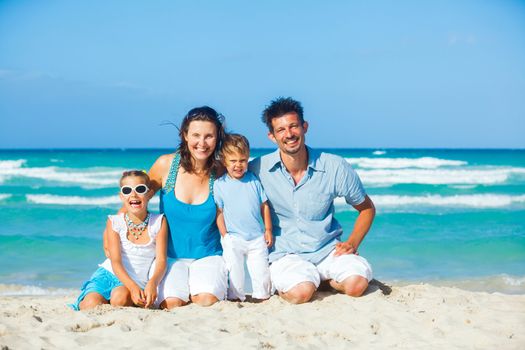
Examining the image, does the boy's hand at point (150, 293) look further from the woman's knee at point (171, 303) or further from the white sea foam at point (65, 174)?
the white sea foam at point (65, 174)

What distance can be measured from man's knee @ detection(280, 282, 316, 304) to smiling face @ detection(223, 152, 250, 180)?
A: 1.09 metres

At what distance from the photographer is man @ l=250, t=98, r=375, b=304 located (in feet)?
16.4

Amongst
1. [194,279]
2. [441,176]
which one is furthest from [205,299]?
[441,176]

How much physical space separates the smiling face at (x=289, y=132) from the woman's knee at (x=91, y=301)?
2.01 meters

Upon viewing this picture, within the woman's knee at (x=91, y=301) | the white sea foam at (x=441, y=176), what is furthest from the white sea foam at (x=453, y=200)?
the woman's knee at (x=91, y=301)

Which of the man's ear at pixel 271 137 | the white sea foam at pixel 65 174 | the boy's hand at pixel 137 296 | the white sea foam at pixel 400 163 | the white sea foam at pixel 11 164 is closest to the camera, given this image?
the boy's hand at pixel 137 296

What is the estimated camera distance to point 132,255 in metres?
4.86

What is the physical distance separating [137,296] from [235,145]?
1.48 meters

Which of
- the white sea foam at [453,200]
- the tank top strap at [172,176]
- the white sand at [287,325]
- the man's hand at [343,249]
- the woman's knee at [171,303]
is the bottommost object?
the white sand at [287,325]

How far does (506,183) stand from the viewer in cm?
2338

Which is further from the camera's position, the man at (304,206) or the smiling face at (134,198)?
the man at (304,206)

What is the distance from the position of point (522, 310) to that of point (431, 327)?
3.51 ft

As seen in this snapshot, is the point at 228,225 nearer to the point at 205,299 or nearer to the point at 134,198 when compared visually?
the point at 205,299

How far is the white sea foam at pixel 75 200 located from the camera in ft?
54.7
